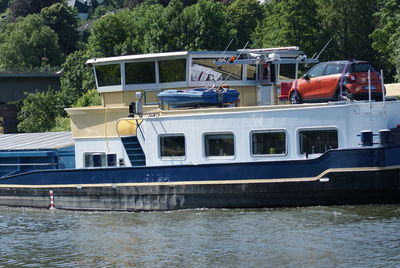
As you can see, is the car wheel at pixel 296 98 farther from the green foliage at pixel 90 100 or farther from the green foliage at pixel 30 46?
the green foliage at pixel 30 46

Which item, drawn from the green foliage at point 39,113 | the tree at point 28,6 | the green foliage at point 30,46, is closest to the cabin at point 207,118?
the green foliage at point 39,113

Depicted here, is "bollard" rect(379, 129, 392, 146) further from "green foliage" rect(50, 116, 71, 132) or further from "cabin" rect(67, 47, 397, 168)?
"green foliage" rect(50, 116, 71, 132)

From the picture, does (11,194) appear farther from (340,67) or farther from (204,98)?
(340,67)

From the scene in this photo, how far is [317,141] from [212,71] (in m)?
4.67

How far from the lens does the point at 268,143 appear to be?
19.6 m

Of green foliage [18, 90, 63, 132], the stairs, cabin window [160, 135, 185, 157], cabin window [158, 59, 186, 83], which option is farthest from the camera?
green foliage [18, 90, 63, 132]

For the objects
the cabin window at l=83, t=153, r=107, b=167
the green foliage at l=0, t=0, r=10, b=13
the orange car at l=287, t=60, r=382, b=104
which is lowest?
the cabin window at l=83, t=153, r=107, b=167

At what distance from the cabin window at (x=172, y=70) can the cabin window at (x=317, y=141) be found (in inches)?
188

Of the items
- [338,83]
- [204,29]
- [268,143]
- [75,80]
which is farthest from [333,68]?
[75,80]

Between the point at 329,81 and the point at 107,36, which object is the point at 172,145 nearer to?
the point at 329,81

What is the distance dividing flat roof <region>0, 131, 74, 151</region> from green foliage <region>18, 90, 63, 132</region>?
29419mm

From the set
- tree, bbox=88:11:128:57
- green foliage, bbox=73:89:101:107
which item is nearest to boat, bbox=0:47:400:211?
green foliage, bbox=73:89:101:107

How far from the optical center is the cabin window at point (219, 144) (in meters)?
20.0

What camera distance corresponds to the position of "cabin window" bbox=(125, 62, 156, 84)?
74.3 ft
